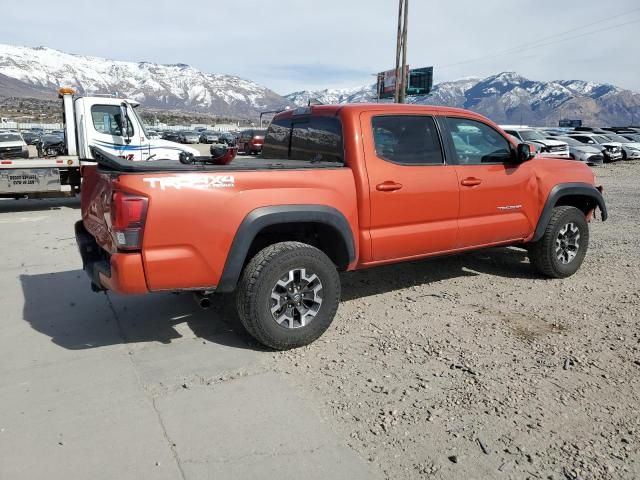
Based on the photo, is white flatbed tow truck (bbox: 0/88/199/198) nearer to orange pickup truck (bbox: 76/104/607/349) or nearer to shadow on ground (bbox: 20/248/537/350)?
shadow on ground (bbox: 20/248/537/350)

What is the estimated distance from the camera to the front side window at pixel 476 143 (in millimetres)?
4816

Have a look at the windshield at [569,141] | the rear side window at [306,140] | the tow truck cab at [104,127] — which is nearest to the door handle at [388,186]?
the rear side window at [306,140]

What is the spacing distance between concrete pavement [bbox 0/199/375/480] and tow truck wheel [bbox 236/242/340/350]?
0.90ft

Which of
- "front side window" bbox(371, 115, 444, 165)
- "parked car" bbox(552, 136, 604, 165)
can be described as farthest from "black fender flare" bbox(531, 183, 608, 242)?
"parked car" bbox(552, 136, 604, 165)

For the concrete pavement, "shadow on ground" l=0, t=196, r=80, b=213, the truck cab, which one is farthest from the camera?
"shadow on ground" l=0, t=196, r=80, b=213

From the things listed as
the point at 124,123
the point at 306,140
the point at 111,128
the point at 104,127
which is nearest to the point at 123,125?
the point at 124,123

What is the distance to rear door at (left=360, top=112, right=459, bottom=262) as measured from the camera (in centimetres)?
421

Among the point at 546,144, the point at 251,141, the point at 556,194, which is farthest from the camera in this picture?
the point at 251,141

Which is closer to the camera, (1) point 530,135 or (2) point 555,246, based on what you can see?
(2) point 555,246

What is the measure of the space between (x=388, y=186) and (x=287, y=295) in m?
1.22

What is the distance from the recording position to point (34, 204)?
12.0m

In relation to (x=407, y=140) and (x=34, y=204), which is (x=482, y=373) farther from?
(x=34, y=204)

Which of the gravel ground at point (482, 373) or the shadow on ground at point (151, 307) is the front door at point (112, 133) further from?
the gravel ground at point (482, 373)

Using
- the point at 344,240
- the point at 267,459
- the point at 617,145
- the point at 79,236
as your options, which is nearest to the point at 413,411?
the point at 267,459
